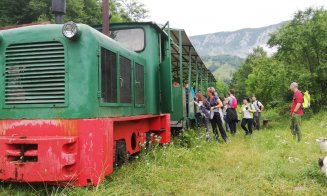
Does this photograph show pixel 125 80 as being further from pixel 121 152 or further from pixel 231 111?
pixel 231 111

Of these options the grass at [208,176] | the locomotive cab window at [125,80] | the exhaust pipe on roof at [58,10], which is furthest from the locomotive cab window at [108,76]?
the grass at [208,176]

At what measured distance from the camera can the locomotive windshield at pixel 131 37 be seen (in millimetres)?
6973

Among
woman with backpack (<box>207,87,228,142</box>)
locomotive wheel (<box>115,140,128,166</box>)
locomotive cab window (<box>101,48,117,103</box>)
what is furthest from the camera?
woman with backpack (<box>207,87,228,142</box>)

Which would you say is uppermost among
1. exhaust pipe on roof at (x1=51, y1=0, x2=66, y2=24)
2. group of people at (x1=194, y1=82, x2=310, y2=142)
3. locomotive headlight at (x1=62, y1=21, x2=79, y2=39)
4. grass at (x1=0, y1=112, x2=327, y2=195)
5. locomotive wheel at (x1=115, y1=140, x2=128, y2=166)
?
exhaust pipe on roof at (x1=51, y1=0, x2=66, y2=24)

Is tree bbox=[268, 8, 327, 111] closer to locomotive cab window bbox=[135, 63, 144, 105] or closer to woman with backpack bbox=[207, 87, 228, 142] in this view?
woman with backpack bbox=[207, 87, 228, 142]

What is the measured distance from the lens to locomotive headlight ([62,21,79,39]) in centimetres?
445

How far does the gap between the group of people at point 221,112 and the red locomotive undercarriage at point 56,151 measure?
563 centimetres

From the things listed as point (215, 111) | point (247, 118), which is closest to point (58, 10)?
point (215, 111)

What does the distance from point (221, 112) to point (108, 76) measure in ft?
21.8

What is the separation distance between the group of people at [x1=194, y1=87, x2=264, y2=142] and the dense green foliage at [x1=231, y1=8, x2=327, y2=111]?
6.82m

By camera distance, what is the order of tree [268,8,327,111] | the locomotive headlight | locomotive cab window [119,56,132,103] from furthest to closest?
tree [268,8,327,111] → locomotive cab window [119,56,132,103] → the locomotive headlight

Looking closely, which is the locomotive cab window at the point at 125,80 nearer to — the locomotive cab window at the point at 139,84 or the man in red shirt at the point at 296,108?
the locomotive cab window at the point at 139,84

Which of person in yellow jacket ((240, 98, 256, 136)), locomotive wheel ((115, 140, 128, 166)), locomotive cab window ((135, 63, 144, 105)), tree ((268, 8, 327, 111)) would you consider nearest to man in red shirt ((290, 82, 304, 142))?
person in yellow jacket ((240, 98, 256, 136))

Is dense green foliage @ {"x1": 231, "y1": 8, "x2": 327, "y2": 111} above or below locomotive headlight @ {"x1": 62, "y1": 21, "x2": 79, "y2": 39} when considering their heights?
above
